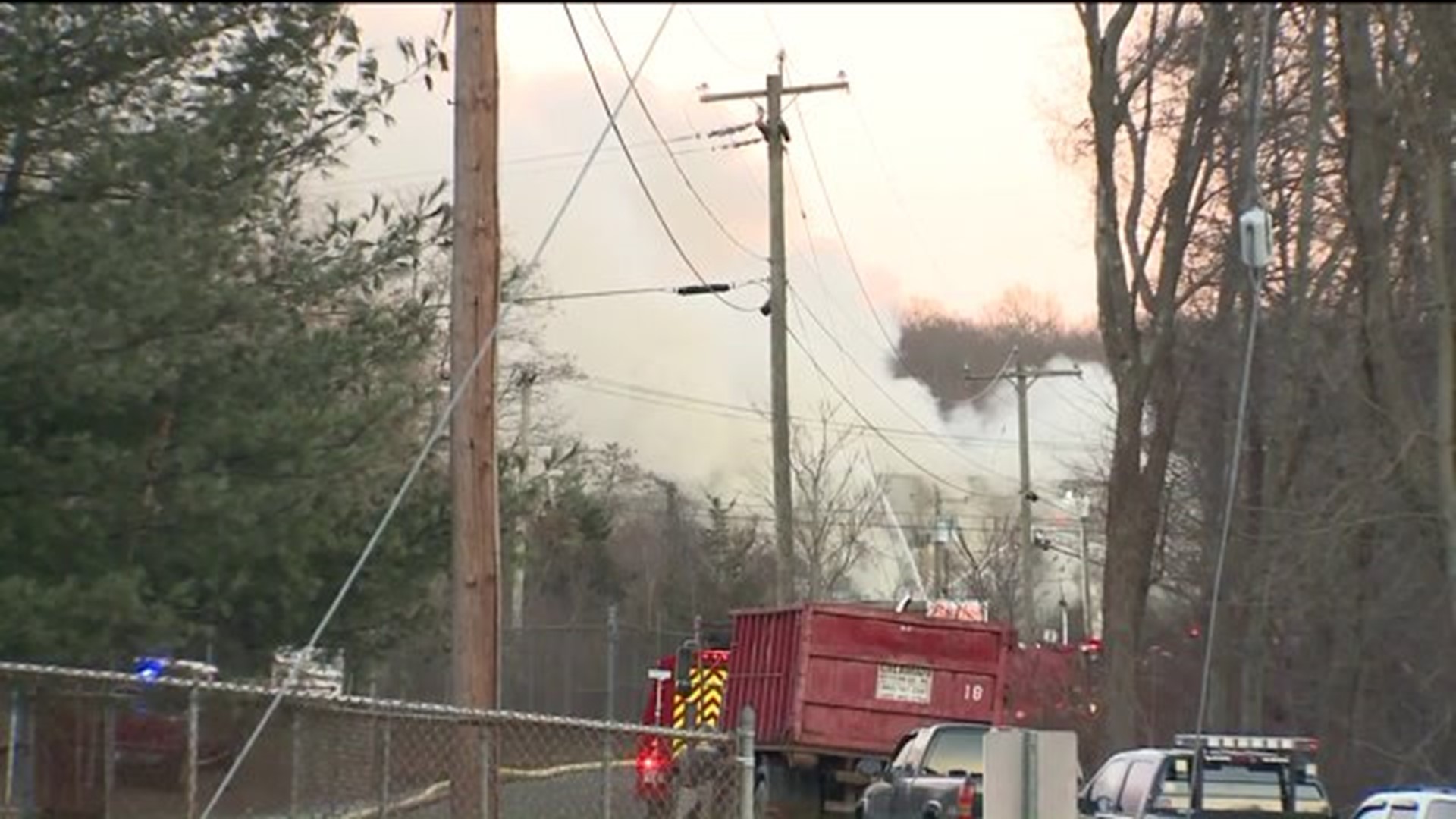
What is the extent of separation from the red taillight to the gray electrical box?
823cm

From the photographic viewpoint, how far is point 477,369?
11.0 metres

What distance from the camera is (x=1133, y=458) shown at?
25.6 metres

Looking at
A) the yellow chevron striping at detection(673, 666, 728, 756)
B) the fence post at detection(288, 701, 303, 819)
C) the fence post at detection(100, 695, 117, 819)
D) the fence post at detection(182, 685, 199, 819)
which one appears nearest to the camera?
the fence post at detection(182, 685, 199, 819)

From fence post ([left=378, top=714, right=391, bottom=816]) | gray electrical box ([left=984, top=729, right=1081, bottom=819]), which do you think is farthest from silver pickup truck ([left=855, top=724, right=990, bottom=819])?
gray electrical box ([left=984, top=729, right=1081, bottom=819])

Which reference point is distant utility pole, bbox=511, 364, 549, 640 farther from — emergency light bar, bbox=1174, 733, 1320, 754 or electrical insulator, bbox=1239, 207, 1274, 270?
electrical insulator, bbox=1239, 207, 1274, 270

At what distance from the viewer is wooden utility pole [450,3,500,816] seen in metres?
10.8

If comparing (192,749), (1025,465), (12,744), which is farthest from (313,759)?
(1025,465)

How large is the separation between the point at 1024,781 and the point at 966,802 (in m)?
8.41

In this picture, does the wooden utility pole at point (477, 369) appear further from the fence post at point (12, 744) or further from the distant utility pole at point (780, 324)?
the distant utility pole at point (780, 324)

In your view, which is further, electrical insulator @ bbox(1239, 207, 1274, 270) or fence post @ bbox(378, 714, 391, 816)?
electrical insulator @ bbox(1239, 207, 1274, 270)

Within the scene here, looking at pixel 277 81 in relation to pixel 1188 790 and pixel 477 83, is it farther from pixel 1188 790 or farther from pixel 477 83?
pixel 1188 790

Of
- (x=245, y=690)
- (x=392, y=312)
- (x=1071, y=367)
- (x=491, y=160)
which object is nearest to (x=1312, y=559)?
(x=392, y=312)

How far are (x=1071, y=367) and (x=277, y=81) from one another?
3538 centimetres

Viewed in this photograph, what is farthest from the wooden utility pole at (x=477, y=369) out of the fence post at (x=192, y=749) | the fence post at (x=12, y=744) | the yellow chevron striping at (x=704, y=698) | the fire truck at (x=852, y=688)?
the yellow chevron striping at (x=704, y=698)
